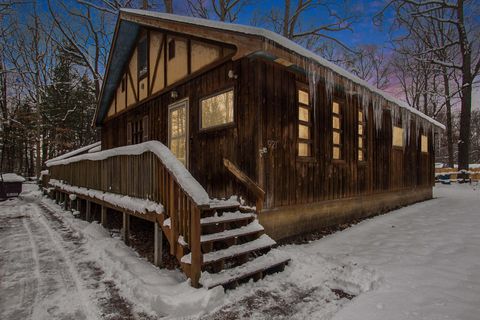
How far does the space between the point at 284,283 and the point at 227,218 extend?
1126mm

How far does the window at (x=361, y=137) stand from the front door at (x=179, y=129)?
15.4ft

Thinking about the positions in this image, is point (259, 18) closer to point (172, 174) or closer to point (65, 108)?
point (172, 174)

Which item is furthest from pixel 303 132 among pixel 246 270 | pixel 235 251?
pixel 246 270

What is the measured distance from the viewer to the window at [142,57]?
28.9 ft

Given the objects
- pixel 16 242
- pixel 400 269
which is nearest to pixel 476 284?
pixel 400 269

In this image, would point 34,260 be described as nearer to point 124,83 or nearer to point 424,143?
point 124,83

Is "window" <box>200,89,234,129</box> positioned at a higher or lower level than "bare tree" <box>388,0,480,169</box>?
lower

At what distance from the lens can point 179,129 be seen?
702cm

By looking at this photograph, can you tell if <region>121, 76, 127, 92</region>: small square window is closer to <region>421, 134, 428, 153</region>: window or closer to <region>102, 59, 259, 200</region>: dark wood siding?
<region>102, 59, 259, 200</region>: dark wood siding

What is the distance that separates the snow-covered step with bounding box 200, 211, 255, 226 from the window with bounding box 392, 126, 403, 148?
736cm

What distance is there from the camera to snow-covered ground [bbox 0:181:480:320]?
2.85m

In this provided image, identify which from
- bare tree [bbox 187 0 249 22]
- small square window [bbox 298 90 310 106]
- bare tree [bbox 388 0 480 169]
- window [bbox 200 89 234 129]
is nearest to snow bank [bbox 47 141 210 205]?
window [bbox 200 89 234 129]

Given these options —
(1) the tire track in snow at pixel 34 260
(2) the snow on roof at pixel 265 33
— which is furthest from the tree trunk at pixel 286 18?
(1) the tire track in snow at pixel 34 260

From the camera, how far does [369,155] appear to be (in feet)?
26.7
